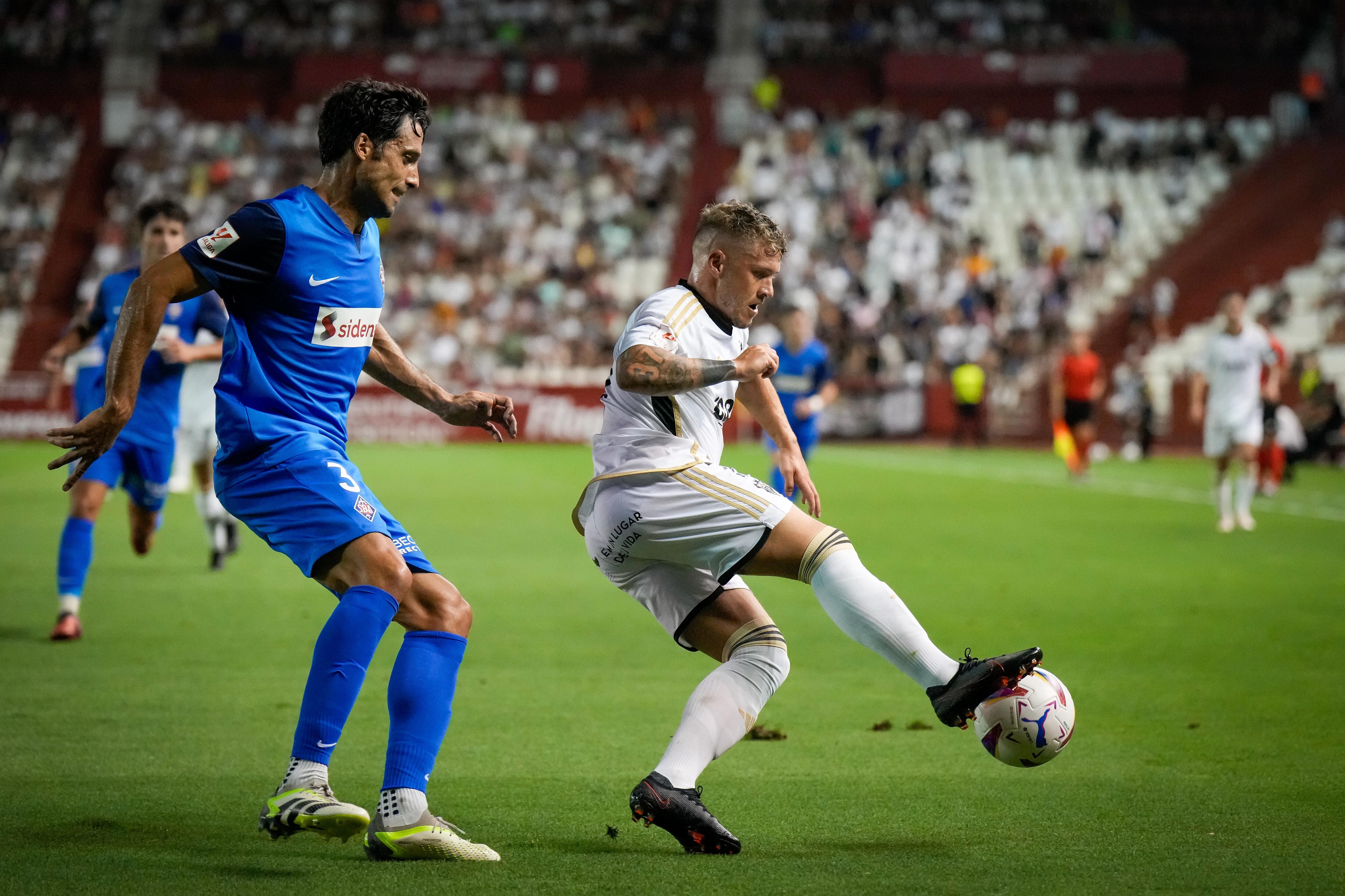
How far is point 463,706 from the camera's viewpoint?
712 cm

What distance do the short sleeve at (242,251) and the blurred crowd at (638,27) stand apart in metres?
38.4

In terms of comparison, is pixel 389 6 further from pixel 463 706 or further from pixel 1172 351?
pixel 463 706

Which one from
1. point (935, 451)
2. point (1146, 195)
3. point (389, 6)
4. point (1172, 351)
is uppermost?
point (389, 6)

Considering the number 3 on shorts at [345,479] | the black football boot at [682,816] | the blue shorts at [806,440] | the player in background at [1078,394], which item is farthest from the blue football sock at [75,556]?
the player in background at [1078,394]

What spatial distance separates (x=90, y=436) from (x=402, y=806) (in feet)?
4.68

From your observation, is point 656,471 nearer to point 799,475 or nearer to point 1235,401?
point 799,475

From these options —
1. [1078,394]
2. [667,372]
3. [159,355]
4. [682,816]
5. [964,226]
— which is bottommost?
[682,816]

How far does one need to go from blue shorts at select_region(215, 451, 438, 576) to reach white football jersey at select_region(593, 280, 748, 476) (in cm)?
75

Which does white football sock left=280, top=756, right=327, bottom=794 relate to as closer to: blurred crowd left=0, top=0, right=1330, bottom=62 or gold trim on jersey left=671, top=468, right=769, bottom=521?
gold trim on jersey left=671, top=468, right=769, bottom=521

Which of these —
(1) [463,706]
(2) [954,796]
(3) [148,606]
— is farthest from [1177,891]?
(3) [148,606]

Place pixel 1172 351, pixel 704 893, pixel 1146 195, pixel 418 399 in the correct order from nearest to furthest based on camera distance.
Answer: pixel 704 893, pixel 418 399, pixel 1172 351, pixel 1146 195

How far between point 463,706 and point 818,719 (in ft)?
5.48

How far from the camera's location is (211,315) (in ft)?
32.6

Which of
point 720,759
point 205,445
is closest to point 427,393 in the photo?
point 720,759
